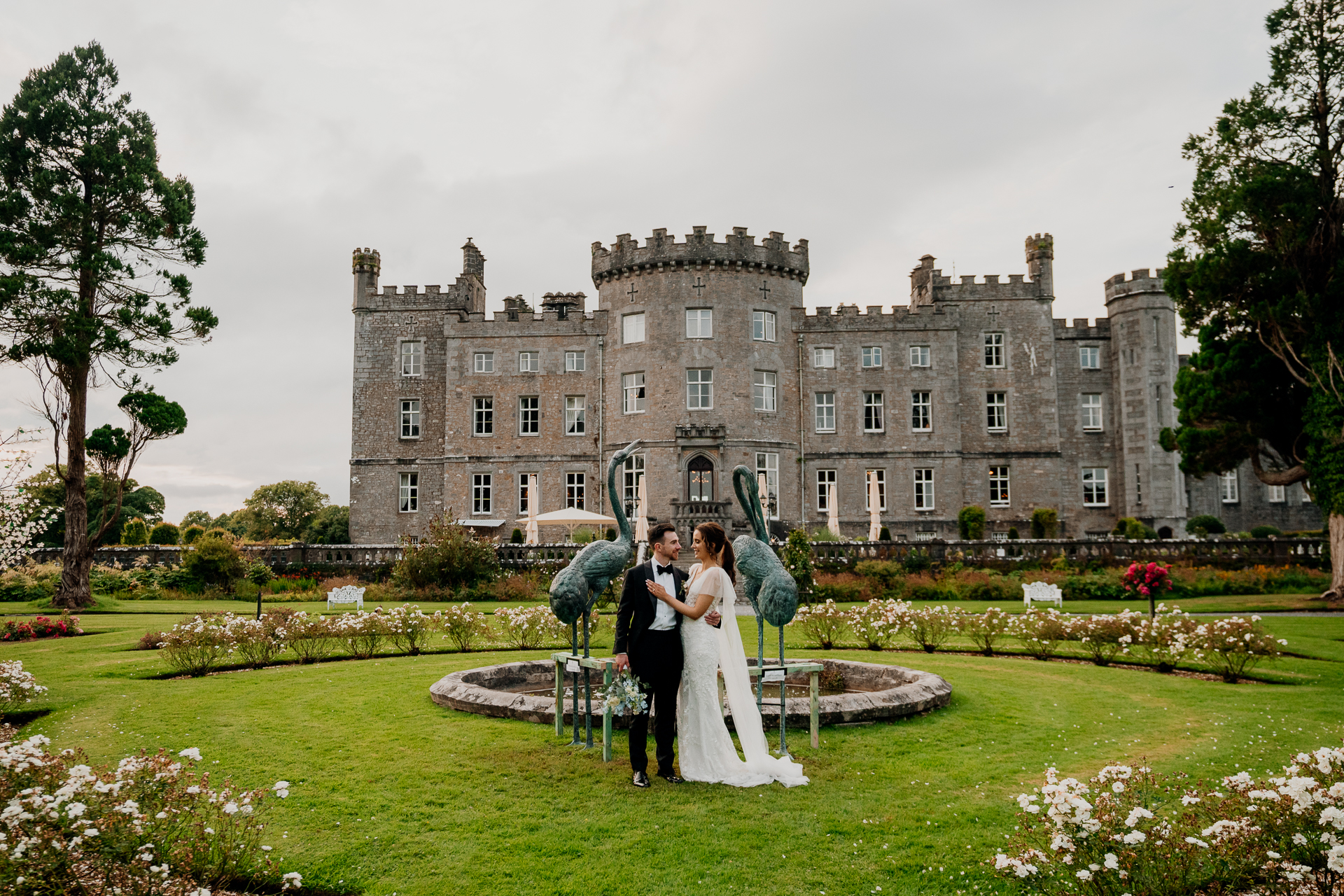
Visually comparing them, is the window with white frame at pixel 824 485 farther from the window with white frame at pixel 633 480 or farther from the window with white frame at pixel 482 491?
the window with white frame at pixel 482 491

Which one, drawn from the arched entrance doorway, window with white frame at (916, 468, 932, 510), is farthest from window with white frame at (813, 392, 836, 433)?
the arched entrance doorway

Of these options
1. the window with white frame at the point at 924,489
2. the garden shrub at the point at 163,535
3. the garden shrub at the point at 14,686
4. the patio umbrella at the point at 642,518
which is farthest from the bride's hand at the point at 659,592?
the garden shrub at the point at 163,535

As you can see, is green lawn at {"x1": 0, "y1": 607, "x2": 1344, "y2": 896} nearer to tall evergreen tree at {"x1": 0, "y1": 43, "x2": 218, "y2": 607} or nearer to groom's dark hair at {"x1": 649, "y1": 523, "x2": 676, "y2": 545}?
groom's dark hair at {"x1": 649, "y1": 523, "x2": 676, "y2": 545}

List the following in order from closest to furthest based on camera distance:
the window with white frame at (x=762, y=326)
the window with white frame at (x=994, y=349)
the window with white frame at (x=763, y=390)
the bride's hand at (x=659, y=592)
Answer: the bride's hand at (x=659, y=592) → the window with white frame at (x=763, y=390) → the window with white frame at (x=762, y=326) → the window with white frame at (x=994, y=349)

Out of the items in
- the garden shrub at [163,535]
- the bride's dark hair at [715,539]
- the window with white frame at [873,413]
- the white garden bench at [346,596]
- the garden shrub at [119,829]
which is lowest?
the white garden bench at [346,596]

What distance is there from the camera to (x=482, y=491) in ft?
117

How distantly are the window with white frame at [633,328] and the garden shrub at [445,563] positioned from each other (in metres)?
13.4

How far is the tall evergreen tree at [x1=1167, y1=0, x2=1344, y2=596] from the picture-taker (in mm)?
20500

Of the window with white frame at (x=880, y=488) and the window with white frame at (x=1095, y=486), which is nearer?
the window with white frame at (x=880, y=488)

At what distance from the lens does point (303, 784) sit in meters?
6.25

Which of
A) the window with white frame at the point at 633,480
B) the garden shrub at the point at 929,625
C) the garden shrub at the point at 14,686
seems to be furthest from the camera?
the window with white frame at the point at 633,480

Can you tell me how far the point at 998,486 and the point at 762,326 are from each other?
12245mm

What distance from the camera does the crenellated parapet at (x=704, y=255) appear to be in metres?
33.3

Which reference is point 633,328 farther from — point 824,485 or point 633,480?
point 824,485
